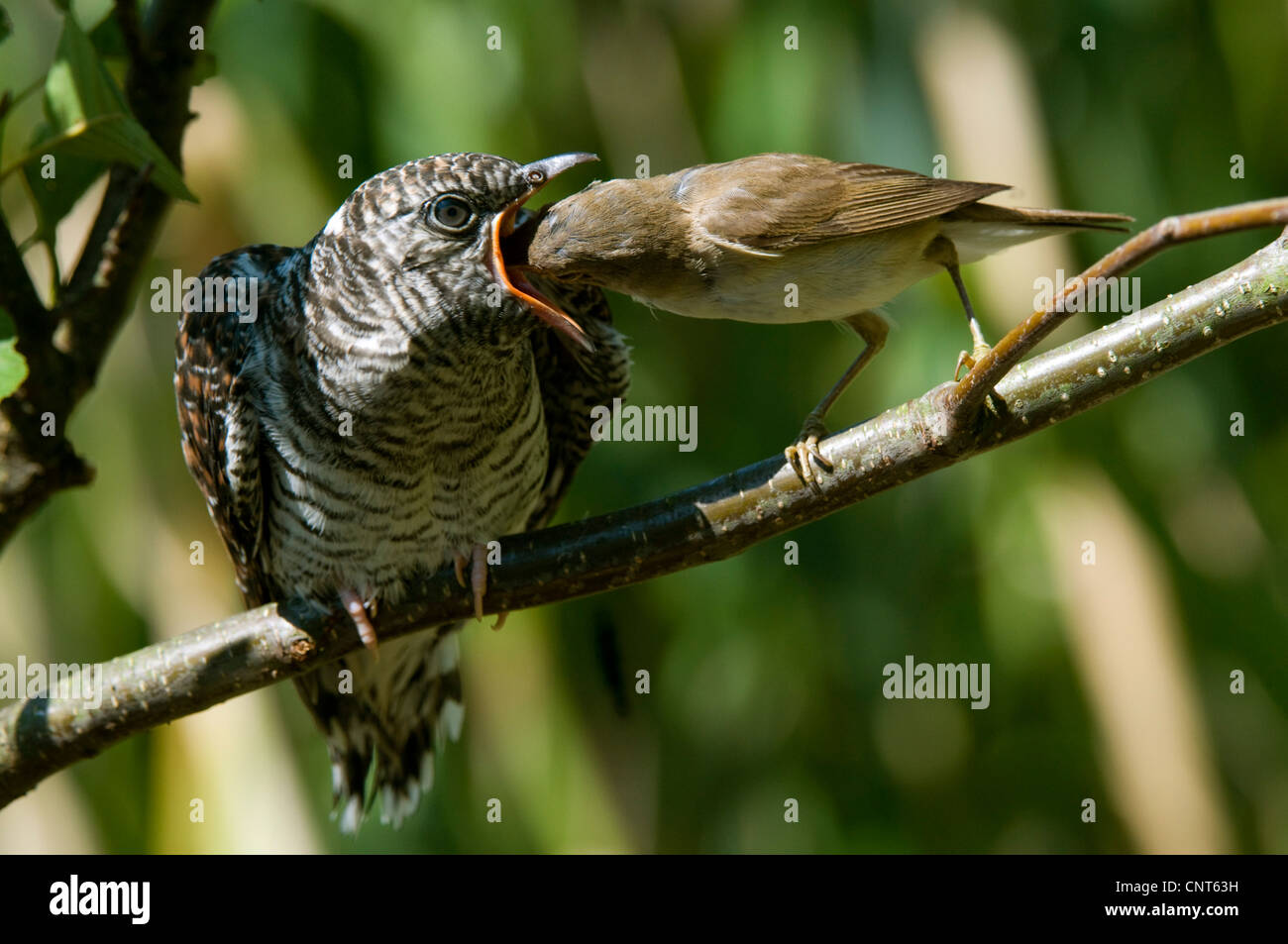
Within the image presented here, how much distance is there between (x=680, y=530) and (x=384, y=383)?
0.66 m

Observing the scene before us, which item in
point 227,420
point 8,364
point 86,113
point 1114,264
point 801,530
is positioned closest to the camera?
point 1114,264

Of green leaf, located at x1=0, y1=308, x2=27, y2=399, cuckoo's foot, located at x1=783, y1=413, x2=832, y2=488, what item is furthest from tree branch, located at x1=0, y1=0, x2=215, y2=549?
cuckoo's foot, located at x1=783, y1=413, x2=832, y2=488

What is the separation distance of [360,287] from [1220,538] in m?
2.93

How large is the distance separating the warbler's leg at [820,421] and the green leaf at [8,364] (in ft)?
3.76

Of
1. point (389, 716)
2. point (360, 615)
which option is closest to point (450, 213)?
point (360, 615)

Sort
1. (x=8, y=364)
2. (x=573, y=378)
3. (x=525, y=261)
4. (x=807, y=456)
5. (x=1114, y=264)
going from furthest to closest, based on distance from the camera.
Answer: (x=573, y=378)
(x=525, y=261)
(x=807, y=456)
(x=8, y=364)
(x=1114, y=264)

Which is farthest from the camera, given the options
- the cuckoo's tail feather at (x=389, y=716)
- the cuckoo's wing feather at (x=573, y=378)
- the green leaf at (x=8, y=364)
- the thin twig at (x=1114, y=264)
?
the cuckoo's tail feather at (x=389, y=716)

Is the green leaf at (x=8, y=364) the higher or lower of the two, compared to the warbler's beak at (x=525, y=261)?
lower

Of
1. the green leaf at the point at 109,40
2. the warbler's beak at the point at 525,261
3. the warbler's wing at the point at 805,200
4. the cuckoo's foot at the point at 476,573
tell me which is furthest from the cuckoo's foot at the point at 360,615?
the green leaf at the point at 109,40

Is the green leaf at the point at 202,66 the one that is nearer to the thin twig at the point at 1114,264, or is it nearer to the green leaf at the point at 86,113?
the green leaf at the point at 86,113

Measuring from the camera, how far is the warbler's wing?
1974mm

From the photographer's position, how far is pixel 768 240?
1.95m

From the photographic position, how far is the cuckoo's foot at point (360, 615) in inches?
86.0

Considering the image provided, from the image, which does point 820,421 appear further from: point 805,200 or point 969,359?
point 805,200
